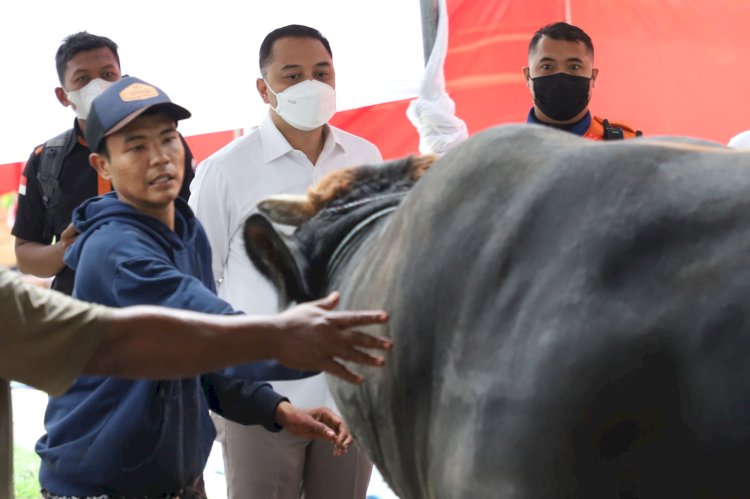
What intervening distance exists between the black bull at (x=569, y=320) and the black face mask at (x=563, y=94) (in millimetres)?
1957

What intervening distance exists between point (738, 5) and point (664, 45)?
39 cm

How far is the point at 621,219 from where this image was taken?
160 centimetres

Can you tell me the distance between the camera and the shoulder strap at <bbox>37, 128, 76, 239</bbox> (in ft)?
13.1

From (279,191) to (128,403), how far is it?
135 centimetres

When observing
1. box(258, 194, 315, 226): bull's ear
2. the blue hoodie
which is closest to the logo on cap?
the blue hoodie

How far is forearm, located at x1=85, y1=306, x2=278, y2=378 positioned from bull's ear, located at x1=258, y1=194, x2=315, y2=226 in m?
0.51

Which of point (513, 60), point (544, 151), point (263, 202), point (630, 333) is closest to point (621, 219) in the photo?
point (630, 333)

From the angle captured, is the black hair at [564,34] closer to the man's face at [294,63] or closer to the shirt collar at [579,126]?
the shirt collar at [579,126]

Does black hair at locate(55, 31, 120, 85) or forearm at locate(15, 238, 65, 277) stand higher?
black hair at locate(55, 31, 120, 85)

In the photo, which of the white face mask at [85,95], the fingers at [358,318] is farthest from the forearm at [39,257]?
the fingers at [358,318]

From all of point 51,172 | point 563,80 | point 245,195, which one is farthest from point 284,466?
point 563,80

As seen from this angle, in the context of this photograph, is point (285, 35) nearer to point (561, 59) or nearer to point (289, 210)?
point (561, 59)

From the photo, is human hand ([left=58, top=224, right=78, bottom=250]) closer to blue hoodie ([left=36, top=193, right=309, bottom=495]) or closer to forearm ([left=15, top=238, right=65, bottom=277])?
forearm ([left=15, top=238, right=65, bottom=277])

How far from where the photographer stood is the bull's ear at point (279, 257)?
94.0 inches
